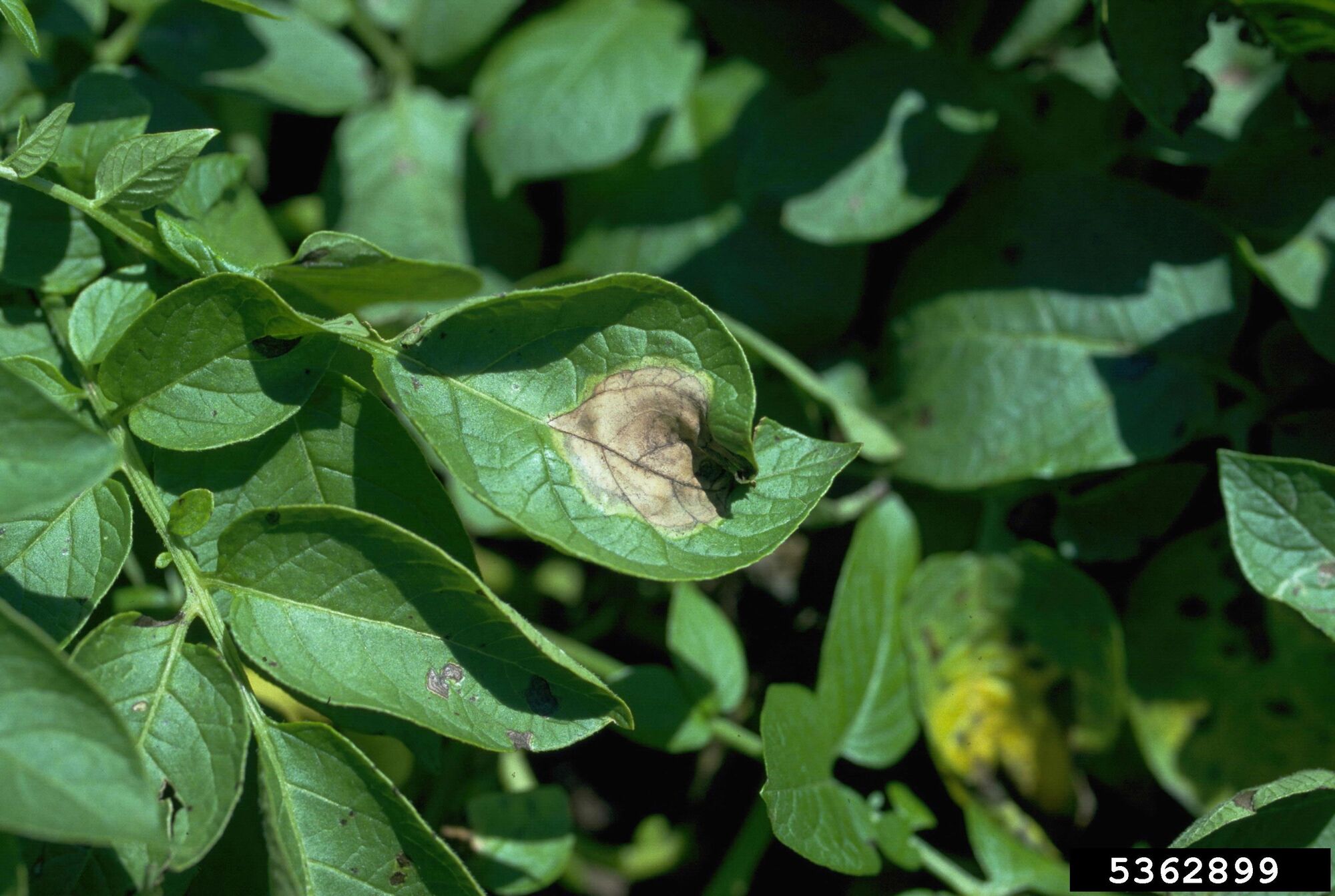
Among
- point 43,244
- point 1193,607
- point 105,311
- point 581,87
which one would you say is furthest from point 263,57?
point 1193,607

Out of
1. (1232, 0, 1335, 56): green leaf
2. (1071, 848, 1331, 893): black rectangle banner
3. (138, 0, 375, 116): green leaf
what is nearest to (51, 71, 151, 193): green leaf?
(138, 0, 375, 116): green leaf

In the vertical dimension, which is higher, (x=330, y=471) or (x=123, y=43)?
(x=123, y=43)

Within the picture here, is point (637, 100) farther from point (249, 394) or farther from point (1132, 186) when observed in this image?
point (249, 394)

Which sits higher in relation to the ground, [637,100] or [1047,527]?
[637,100]

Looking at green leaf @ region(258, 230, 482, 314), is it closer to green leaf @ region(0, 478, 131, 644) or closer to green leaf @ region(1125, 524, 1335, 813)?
green leaf @ region(0, 478, 131, 644)

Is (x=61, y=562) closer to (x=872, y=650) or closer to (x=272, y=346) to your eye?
(x=272, y=346)

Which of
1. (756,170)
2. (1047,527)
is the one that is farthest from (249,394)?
(1047,527)

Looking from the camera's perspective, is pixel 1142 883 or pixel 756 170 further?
pixel 756 170
